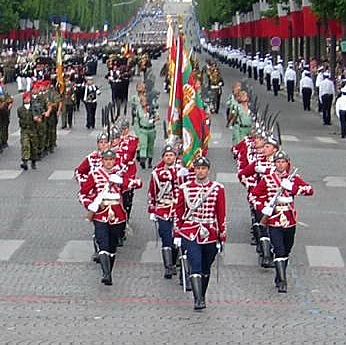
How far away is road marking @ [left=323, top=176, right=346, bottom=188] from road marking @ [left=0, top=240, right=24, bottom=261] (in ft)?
27.3

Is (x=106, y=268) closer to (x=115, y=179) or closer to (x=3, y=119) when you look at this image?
(x=115, y=179)

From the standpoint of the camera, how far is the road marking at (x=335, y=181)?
25.4m

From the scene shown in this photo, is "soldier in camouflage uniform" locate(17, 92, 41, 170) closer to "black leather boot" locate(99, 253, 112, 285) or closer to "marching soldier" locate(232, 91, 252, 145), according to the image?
"marching soldier" locate(232, 91, 252, 145)

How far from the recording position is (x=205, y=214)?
14.2m

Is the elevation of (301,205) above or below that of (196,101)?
below

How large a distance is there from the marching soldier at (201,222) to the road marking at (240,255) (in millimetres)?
3143

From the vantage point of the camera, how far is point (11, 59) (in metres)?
76.8

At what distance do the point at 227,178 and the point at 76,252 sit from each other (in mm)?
8563

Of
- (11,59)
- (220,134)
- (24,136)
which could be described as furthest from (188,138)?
(11,59)

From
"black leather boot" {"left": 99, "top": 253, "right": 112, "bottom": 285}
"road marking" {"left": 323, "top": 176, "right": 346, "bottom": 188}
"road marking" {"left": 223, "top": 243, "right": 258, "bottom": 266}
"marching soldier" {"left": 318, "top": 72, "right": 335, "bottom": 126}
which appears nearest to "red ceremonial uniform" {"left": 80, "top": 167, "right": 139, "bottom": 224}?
"black leather boot" {"left": 99, "top": 253, "right": 112, "bottom": 285}

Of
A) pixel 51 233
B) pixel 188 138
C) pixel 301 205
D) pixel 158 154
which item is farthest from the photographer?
pixel 158 154

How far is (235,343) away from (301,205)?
10.4 m

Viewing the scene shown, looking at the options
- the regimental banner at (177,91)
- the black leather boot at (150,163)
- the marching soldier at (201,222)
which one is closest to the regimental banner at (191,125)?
the regimental banner at (177,91)

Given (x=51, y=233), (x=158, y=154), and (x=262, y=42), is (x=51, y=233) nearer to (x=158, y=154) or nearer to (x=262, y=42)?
(x=158, y=154)
